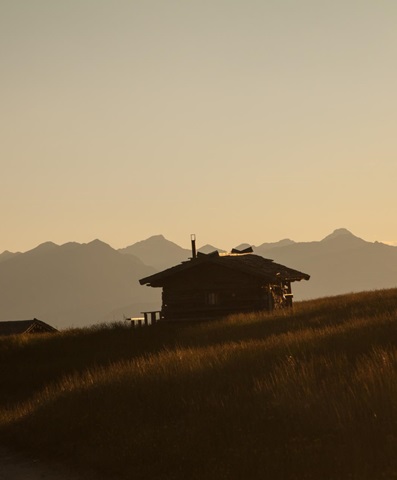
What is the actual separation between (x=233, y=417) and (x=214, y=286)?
27995 millimetres

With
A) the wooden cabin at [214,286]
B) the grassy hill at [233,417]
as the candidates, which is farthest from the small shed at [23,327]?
the grassy hill at [233,417]

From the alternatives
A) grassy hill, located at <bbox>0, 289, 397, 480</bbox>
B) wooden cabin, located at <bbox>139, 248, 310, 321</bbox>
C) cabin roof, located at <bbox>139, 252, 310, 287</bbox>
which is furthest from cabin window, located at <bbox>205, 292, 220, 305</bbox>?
grassy hill, located at <bbox>0, 289, 397, 480</bbox>

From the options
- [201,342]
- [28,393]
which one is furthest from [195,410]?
[201,342]

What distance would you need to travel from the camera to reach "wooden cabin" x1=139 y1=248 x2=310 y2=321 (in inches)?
1495

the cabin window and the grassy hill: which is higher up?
the cabin window

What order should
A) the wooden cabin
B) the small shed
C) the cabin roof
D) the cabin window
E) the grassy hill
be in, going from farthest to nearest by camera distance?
the small shed, the cabin window, the wooden cabin, the cabin roof, the grassy hill

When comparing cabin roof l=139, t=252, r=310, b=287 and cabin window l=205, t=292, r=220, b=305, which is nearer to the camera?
cabin roof l=139, t=252, r=310, b=287

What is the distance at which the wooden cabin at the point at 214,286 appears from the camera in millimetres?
37969

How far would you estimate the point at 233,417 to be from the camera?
35.1 feet

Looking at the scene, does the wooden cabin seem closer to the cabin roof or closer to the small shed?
the cabin roof

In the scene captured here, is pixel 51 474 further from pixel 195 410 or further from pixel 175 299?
pixel 175 299

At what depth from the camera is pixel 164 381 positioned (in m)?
13.6

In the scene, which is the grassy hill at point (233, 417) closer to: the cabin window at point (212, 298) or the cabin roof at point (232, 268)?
the cabin roof at point (232, 268)

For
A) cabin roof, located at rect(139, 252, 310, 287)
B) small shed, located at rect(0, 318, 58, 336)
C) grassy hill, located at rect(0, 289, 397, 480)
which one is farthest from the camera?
small shed, located at rect(0, 318, 58, 336)
